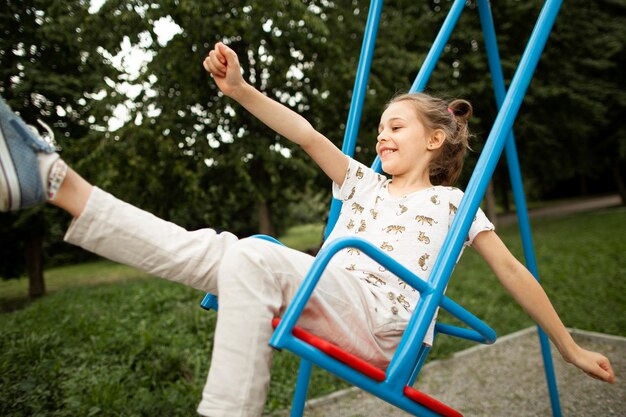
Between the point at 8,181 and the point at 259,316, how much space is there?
64 cm

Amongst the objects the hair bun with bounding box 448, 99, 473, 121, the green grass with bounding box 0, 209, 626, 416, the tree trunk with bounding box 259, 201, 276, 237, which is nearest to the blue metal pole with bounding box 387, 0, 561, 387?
the hair bun with bounding box 448, 99, 473, 121

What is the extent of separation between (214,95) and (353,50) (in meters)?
2.46

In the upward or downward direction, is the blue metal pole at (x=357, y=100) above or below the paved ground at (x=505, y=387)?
above

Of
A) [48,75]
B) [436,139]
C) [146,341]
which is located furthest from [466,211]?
[48,75]

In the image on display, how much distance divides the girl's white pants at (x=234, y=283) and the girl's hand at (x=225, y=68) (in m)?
0.53

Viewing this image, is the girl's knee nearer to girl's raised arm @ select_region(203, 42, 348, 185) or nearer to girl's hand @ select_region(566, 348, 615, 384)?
girl's raised arm @ select_region(203, 42, 348, 185)

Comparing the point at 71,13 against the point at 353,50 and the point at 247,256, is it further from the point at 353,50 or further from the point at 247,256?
the point at 247,256

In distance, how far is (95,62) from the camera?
24.3 feet

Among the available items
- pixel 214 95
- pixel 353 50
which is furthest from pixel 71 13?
pixel 353 50

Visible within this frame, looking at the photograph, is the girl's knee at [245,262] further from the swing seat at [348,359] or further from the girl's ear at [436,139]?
the girl's ear at [436,139]

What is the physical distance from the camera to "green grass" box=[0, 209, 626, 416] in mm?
2635

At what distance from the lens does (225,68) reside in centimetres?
163

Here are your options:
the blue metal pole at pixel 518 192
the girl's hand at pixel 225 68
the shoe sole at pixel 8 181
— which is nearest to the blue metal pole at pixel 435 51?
the blue metal pole at pixel 518 192

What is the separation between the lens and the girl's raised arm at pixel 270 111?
5.28 ft
